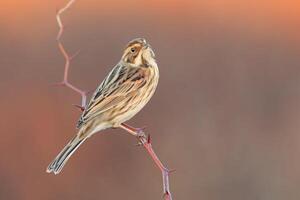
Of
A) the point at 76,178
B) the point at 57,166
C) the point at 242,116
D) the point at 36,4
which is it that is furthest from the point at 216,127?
the point at 57,166

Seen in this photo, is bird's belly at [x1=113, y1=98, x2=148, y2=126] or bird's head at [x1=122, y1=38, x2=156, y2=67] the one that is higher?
bird's head at [x1=122, y1=38, x2=156, y2=67]

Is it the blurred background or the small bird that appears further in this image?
the blurred background

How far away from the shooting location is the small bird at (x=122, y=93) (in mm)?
3844

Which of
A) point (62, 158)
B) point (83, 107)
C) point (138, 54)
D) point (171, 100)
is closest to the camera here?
point (83, 107)

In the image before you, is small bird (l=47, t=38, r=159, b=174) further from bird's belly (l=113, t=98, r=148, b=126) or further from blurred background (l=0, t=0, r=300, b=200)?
blurred background (l=0, t=0, r=300, b=200)

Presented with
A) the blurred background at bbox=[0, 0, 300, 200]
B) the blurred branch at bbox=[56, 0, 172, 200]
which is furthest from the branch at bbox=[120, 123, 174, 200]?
the blurred background at bbox=[0, 0, 300, 200]

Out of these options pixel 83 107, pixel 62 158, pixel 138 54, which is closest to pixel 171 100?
pixel 138 54

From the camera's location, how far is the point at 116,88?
3949 millimetres

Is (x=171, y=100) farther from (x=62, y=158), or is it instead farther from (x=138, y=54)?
(x=62, y=158)

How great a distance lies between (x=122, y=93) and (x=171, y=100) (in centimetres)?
484

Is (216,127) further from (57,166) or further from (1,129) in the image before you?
(57,166)

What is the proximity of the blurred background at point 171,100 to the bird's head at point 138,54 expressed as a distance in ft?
12.8

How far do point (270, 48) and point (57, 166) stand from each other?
6.30m

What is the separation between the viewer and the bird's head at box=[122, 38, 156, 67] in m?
3.74
